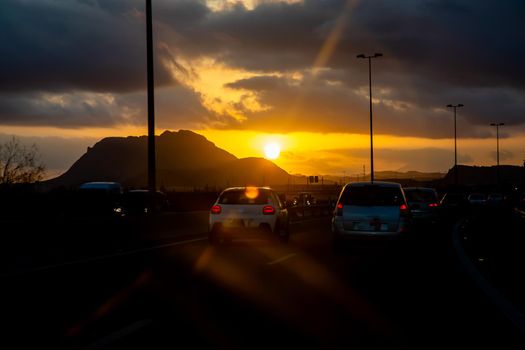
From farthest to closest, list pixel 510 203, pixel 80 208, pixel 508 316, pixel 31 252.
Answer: pixel 510 203
pixel 80 208
pixel 31 252
pixel 508 316

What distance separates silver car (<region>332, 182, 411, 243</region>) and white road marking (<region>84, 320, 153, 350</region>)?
1046cm

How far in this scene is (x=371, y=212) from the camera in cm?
1825

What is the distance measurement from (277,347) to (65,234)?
1221 centimetres

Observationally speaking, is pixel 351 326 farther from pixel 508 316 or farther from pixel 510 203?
pixel 510 203

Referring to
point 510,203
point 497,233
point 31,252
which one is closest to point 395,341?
point 31,252

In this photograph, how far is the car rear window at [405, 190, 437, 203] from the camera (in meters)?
30.3

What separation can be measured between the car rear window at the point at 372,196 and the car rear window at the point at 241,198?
2.66 m

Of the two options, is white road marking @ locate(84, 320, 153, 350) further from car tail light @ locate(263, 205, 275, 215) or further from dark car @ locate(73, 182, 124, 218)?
dark car @ locate(73, 182, 124, 218)

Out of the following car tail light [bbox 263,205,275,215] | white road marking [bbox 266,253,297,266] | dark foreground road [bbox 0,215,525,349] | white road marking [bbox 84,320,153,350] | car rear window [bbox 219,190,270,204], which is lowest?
white road marking [bbox 266,253,297,266]

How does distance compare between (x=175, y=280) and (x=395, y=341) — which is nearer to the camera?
(x=395, y=341)

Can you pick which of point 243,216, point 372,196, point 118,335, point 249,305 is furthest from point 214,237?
point 118,335

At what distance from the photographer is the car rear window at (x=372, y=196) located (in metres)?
18.5

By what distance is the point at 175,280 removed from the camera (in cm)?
1244

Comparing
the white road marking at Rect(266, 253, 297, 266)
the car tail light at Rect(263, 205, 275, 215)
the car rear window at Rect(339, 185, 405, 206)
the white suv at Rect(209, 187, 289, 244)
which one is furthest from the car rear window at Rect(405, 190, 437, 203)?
the white road marking at Rect(266, 253, 297, 266)
